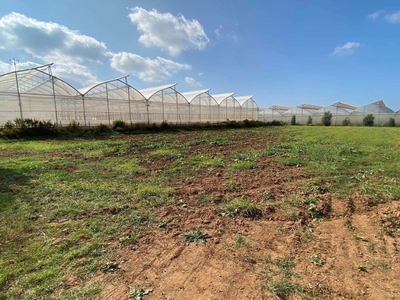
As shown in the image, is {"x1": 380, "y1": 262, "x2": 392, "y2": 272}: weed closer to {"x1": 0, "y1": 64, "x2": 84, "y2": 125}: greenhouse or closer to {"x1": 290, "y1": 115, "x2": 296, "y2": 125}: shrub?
{"x1": 0, "y1": 64, "x2": 84, "y2": 125}: greenhouse

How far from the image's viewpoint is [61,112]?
66.1 ft

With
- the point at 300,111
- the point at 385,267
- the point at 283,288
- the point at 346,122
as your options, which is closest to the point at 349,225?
the point at 385,267

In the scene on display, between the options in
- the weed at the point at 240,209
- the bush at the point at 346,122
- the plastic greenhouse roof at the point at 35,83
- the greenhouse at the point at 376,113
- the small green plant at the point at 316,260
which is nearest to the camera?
the small green plant at the point at 316,260

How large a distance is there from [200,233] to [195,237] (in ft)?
0.49

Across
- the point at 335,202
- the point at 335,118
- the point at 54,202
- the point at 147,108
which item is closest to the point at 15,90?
the point at 147,108

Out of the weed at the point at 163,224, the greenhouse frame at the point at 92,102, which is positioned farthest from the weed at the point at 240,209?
the greenhouse frame at the point at 92,102

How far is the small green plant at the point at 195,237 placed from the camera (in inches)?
148

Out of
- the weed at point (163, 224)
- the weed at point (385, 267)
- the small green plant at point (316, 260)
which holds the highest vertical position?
the weed at point (163, 224)

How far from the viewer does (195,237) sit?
3869 millimetres

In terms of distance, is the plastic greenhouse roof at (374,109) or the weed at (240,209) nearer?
the weed at (240,209)

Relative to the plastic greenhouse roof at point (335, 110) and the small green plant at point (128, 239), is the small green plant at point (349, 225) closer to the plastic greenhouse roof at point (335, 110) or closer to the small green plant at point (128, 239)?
the small green plant at point (128, 239)

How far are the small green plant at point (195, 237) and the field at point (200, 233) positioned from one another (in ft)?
0.09

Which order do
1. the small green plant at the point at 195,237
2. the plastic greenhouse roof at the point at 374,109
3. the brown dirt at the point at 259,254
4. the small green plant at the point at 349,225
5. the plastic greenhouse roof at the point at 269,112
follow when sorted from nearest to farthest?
the brown dirt at the point at 259,254 → the small green plant at the point at 195,237 → the small green plant at the point at 349,225 → the plastic greenhouse roof at the point at 374,109 → the plastic greenhouse roof at the point at 269,112

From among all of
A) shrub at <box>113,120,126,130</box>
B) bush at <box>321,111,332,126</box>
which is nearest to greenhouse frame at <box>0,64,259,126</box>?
shrub at <box>113,120,126,130</box>
